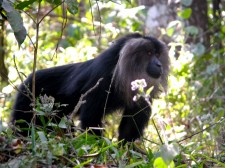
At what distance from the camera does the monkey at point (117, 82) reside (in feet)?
16.8

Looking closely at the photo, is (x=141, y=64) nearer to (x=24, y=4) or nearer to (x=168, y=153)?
(x=24, y=4)

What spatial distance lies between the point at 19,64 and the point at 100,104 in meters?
2.46

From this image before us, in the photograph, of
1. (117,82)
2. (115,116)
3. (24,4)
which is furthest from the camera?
(115,116)

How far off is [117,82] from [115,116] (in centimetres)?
40

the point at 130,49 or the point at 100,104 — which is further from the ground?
the point at 130,49

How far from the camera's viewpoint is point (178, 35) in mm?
7141

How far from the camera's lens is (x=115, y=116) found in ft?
18.0

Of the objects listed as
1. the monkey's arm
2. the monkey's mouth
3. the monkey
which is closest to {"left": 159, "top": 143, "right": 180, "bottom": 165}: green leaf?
the monkey

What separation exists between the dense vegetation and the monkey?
187mm

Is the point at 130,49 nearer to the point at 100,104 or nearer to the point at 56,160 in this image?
the point at 100,104

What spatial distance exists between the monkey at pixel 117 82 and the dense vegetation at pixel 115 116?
7.4 inches

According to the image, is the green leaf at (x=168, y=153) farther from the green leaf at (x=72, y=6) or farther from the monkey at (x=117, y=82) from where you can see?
the monkey at (x=117, y=82)

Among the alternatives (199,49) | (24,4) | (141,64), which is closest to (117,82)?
(141,64)

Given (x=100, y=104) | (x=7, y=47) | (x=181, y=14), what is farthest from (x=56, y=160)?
(x=7, y=47)
